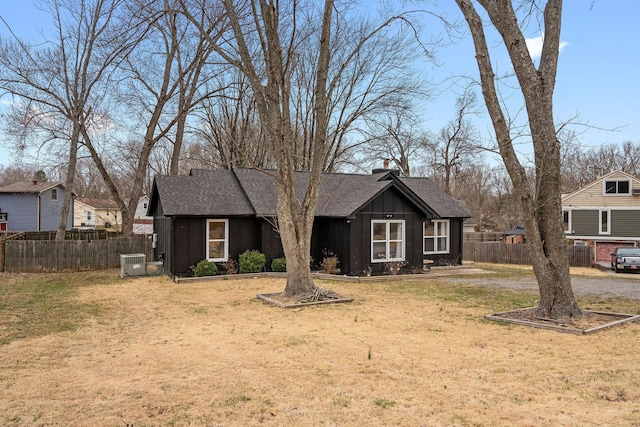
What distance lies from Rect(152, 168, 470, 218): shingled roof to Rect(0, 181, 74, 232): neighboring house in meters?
26.2

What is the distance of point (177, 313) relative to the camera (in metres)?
10.5

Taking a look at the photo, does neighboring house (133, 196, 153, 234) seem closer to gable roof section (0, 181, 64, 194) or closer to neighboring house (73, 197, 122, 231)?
neighboring house (73, 197, 122, 231)

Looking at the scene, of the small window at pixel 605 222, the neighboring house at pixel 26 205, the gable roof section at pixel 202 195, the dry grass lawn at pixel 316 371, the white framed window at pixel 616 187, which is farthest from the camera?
the neighboring house at pixel 26 205

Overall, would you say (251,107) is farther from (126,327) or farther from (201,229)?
(126,327)

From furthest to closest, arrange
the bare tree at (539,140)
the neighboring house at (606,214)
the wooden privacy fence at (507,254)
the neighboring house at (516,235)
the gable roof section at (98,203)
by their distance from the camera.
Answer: the gable roof section at (98,203), the neighboring house at (516,235), the neighboring house at (606,214), the wooden privacy fence at (507,254), the bare tree at (539,140)

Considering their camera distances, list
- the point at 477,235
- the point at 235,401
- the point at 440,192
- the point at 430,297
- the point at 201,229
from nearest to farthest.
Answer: the point at 235,401 < the point at 430,297 < the point at 201,229 < the point at 440,192 < the point at 477,235

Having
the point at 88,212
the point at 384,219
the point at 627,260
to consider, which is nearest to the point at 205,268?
the point at 384,219

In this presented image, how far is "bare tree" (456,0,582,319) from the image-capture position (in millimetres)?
9305

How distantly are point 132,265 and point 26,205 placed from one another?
28828 millimetres

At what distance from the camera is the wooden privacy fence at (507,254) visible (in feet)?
91.8

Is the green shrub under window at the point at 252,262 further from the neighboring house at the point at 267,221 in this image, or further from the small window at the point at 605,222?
the small window at the point at 605,222

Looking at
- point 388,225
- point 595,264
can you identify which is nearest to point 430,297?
point 388,225

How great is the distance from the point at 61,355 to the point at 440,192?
19.7 metres

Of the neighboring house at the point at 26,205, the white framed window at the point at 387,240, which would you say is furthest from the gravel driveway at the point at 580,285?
the neighboring house at the point at 26,205
